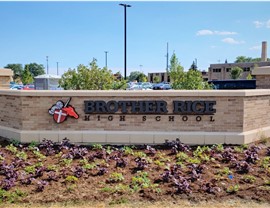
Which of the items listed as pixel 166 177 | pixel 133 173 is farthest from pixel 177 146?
pixel 166 177

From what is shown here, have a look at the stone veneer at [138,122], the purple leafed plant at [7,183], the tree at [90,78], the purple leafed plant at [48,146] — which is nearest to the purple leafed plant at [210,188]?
the stone veneer at [138,122]

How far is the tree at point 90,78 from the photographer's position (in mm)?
13016

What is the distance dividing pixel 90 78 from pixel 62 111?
422 centimetres

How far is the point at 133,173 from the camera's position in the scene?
6.63 m

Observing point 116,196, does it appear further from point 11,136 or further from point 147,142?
point 11,136

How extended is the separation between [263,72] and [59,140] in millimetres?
7746

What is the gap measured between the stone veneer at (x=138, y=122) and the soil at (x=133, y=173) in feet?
1.25

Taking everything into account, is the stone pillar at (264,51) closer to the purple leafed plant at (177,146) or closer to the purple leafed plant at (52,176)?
the purple leafed plant at (177,146)

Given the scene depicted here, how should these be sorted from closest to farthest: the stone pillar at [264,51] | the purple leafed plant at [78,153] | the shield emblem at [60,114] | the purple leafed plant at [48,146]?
the purple leafed plant at [78,153] → the purple leafed plant at [48,146] → the shield emblem at [60,114] → the stone pillar at [264,51]

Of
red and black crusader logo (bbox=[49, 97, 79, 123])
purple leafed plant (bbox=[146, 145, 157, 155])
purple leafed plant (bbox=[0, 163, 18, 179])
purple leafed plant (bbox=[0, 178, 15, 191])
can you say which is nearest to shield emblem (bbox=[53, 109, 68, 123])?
red and black crusader logo (bbox=[49, 97, 79, 123])

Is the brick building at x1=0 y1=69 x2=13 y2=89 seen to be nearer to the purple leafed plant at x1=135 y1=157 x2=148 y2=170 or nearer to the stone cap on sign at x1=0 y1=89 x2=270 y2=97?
the stone cap on sign at x1=0 y1=89 x2=270 y2=97

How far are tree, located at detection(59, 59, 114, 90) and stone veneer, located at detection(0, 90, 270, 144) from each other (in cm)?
410

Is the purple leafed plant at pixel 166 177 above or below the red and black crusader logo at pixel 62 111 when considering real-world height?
below

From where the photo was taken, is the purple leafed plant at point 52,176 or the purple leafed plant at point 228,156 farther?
the purple leafed plant at point 228,156
